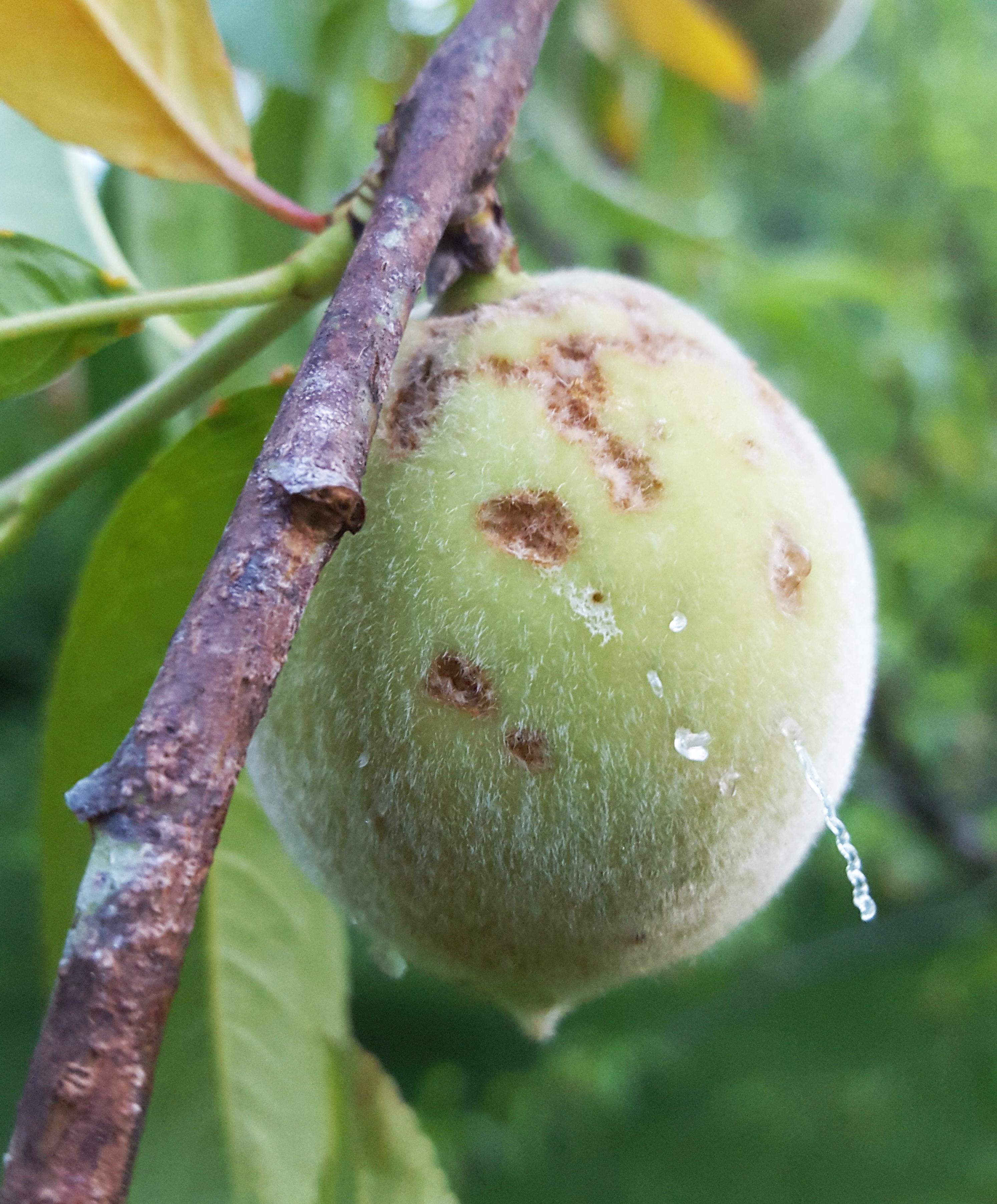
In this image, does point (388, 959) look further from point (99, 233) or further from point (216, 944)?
point (99, 233)

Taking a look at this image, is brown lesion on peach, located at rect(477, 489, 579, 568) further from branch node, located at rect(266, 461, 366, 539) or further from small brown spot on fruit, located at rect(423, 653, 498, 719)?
branch node, located at rect(266, 461, 366, 539)

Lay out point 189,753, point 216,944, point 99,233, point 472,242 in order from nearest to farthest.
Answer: point 189,753, point 472,242, point 216,944, point 99,233

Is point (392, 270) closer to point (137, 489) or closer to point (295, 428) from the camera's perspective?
point (295, 428)

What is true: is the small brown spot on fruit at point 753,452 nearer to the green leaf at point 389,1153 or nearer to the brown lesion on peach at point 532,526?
the brown lesion on peach at point 532,526

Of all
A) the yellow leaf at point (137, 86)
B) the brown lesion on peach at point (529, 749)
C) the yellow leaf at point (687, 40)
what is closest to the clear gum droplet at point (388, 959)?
the brown lesion on peach at point (529, 749)

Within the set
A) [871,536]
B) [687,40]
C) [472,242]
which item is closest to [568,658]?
[472,242]

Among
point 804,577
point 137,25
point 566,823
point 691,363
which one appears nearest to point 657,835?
point 566,823
